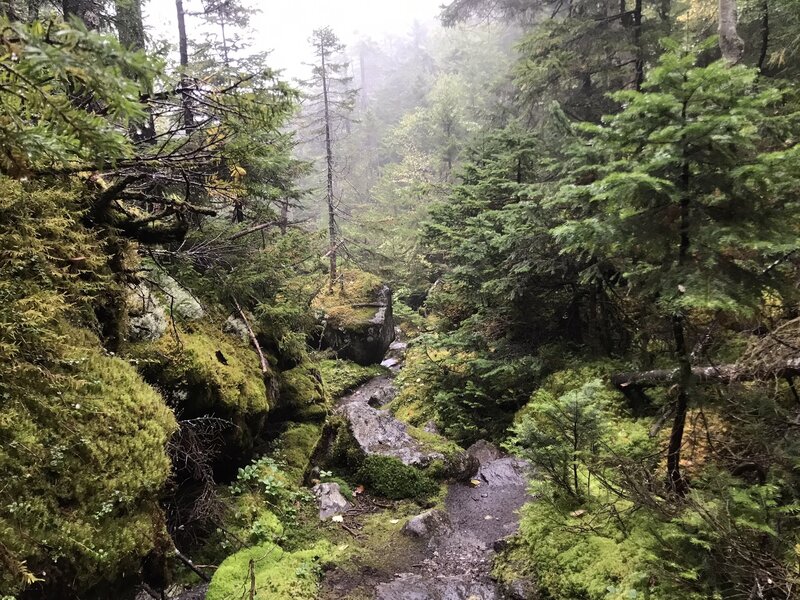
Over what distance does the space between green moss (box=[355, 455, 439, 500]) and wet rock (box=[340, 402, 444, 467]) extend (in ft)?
0.56

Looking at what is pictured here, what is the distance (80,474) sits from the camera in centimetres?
303

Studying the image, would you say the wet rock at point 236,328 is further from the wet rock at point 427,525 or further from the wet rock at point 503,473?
the wet rock at point 503,473

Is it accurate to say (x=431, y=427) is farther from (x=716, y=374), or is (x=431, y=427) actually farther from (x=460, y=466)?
(x=716, y=374)

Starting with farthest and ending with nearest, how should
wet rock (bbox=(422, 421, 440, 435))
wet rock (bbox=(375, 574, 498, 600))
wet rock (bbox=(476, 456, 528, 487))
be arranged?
1. wet rock (bbox=(422, 421, 440, 435))
2. wet rock (bbox=(476, 456, 528, 487))
3. wet rock (bbox=(375, 574, 498, 600))

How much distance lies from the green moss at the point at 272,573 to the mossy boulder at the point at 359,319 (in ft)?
38.9

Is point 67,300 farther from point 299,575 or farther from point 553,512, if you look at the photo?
point 553,512

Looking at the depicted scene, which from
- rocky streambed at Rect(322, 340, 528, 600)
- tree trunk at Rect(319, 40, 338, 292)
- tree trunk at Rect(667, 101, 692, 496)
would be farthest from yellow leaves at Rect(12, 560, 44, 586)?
tree trunk at Rect(319, 40, 338, 292)

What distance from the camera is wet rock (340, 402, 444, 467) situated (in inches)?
314

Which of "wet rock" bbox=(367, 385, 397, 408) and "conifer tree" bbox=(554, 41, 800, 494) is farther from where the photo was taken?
"wet rock" bbox=(367, 385, 397, 408)

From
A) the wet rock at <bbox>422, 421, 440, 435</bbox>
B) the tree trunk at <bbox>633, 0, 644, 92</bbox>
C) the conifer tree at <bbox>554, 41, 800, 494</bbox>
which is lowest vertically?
the wet rock at <bbox>422, 421, 440, 435</bbox>

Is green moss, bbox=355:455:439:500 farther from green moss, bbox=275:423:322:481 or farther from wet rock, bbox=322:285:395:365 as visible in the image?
wet rock, bbox=322:285:395:365

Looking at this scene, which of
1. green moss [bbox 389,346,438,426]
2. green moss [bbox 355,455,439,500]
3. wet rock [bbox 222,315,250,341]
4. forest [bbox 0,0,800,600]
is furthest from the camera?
green moss [bbox 389,346,438,426]

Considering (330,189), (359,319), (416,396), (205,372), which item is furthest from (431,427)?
(330,189)

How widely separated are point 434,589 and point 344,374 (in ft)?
36.8
